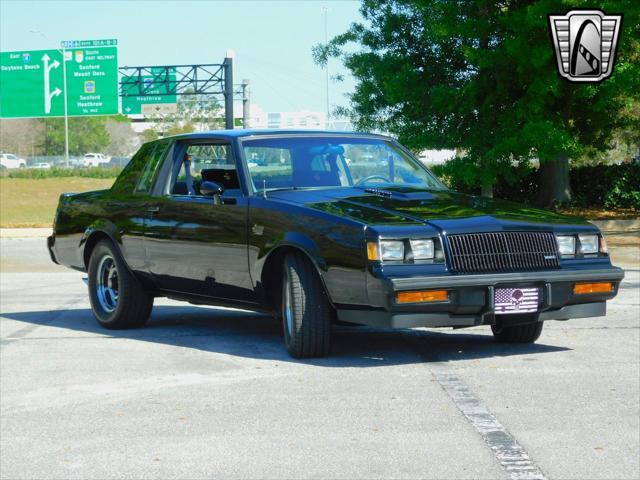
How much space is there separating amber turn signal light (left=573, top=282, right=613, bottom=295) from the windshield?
1.66 m

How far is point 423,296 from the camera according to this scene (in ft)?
24.9

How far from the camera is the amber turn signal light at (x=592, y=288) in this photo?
8.14 meters

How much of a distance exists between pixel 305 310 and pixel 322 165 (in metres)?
1.51

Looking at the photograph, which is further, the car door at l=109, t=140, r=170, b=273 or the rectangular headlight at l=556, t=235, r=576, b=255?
the car door at l=109, t=140, r=170, b=273

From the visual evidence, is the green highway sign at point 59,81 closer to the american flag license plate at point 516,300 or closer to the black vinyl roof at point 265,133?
the black vinyl roof at point 265,133

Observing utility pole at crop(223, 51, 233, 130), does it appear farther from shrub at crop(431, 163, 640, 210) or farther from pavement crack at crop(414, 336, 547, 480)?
pavement crack at crop(414, 336, 547, 480)

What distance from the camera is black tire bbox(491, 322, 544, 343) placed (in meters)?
8.95

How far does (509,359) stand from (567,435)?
7.94ft

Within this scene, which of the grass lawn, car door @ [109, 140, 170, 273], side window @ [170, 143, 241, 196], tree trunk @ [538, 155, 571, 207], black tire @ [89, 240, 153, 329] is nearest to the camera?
side window @ [170, 143, 241, 196]

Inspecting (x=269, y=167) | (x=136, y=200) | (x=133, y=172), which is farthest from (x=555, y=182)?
(x=269, y=167)

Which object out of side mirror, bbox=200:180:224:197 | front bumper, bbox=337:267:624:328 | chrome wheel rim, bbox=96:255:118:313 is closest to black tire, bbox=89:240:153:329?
chrome wheel rim, bbox=96:255:118:313

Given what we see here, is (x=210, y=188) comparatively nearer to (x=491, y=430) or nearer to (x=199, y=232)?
(x=199, y=232)

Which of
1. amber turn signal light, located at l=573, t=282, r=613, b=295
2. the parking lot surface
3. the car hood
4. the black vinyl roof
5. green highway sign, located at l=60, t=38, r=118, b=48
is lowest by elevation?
the parking lot surface

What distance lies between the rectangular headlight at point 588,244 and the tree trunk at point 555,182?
76.0ft
